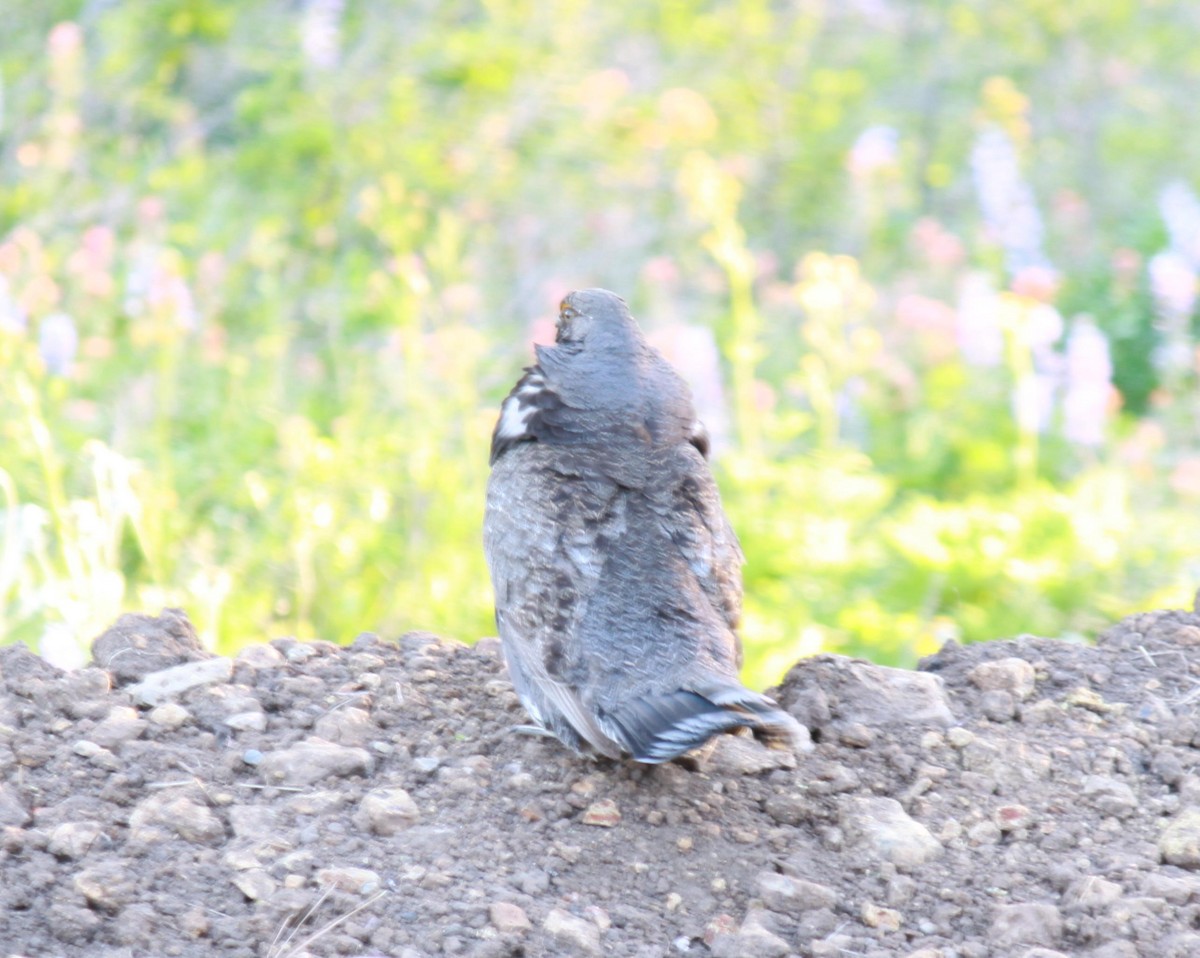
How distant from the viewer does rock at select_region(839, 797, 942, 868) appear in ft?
9.90

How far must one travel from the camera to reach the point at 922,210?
33.1 feet

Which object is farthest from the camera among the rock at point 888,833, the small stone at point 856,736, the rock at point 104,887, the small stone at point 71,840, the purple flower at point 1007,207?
the purple flower at point 1007,207

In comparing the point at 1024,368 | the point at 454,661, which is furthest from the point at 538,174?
the point at 454,661

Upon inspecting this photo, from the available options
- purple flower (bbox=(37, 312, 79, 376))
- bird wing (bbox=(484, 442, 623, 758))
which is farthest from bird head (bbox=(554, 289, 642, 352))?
purple flower (bbox=(37, 312, 79, 376))

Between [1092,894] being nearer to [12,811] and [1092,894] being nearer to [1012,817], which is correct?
[1012,817]

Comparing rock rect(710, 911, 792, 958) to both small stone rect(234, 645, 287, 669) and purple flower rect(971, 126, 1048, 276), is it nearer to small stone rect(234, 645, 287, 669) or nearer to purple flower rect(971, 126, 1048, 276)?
small stone rect(234, 645, 287, 669)

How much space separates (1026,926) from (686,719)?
0.71 metres

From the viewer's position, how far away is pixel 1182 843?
3.02 meters

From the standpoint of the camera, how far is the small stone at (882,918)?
9.30 ft

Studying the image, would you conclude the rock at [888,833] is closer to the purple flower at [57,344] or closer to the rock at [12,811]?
the rock at [12,811]

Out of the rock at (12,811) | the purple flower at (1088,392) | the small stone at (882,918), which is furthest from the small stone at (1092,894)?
the purple flower at (1088,392)

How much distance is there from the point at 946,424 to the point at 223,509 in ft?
10.9

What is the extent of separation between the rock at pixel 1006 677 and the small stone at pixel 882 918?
2.91 feet

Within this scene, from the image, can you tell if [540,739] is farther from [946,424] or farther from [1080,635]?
[946,424]
